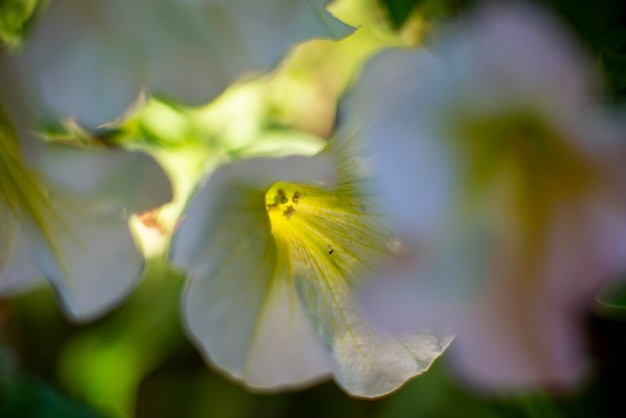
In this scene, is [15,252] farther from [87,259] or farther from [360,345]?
[360,345]

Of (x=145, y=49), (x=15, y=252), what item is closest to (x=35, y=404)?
(x=15, y=252)

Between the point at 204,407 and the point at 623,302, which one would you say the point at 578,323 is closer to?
the point at 623,302

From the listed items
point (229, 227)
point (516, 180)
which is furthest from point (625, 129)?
point (229, 227)

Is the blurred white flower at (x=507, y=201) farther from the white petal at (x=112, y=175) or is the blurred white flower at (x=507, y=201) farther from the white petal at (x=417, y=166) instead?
the white petal at (x=112, y=175)

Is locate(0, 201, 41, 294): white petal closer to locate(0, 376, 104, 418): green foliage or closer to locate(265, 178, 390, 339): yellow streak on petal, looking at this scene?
locate(265, 178, 390, 339): yellow streak on petal

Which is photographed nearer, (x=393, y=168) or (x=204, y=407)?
(x=393, y=168)

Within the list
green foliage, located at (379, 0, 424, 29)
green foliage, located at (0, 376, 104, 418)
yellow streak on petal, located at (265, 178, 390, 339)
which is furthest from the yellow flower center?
green foliage, located at (0, 376, 104, 418)
